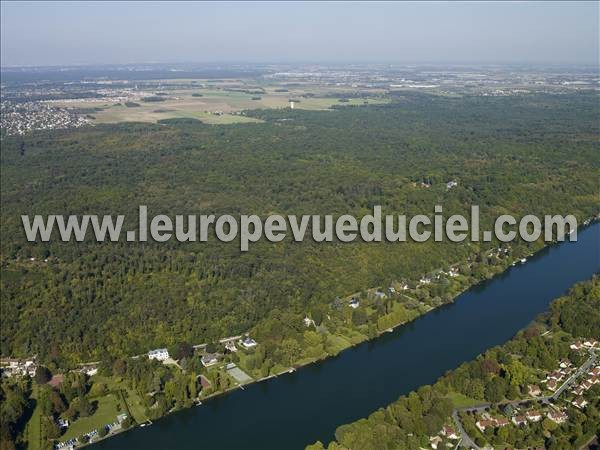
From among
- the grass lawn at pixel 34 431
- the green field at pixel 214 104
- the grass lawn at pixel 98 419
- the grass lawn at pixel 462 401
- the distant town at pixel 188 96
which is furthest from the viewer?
the distant town at pixel 188 96

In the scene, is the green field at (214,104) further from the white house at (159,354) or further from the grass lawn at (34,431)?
the grass lawn at (34,431)

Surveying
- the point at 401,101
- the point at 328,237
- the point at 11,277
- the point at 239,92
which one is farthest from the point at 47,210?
the point at 239,92

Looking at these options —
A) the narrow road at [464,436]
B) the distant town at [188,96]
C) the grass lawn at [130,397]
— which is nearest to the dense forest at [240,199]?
the grass lawn at [130,397]

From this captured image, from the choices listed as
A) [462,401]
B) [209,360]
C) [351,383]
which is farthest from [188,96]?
[462,401]

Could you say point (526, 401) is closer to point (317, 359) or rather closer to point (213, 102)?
point (317, 359)

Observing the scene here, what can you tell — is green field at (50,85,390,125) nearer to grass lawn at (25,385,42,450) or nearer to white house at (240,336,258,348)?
white house at (240,336,258,348)

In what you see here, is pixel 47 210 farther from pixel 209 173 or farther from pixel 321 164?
pixel 321 164

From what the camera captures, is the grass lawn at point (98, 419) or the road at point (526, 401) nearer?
the road at point (526, 401)
